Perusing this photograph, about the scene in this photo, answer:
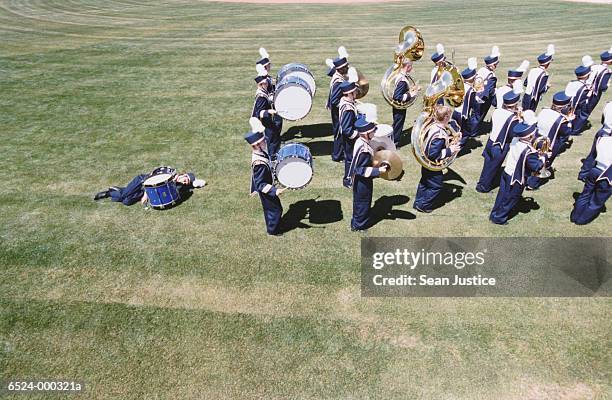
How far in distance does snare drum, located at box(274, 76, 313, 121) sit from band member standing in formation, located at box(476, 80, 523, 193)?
434 cm

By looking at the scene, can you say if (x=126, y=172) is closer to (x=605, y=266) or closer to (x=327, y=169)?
(x=327, y=169)

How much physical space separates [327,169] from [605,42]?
20.7m

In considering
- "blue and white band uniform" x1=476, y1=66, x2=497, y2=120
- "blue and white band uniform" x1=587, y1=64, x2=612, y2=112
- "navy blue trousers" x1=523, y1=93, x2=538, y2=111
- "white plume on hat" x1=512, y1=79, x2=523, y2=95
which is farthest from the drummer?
"blue and white band uniform" x1=587, y1=64, x2=612, y2=112

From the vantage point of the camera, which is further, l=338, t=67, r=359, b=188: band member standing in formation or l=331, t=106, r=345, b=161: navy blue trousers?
l=331, t=106, r=345, b=161: navy blue trousers

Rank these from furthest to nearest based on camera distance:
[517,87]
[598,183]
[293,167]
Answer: [517,87] < [598,183] < [293,167]

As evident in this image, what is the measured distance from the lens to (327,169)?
35.7 ft

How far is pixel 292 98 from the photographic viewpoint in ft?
32.7

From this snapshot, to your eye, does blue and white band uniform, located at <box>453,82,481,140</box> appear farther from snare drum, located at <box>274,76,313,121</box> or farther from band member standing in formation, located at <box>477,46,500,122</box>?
snare drum, located at <box>274,76,313,121</box>

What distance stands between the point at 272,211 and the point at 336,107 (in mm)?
4157

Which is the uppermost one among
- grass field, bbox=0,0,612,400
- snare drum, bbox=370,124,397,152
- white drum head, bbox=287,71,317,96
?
white drum head, bbox=287,71,317,96

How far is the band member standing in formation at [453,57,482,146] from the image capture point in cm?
1069

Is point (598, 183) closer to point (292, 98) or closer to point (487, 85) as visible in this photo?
point (487, 85)

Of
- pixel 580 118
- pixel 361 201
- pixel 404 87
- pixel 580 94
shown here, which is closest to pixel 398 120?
pixel 404 87

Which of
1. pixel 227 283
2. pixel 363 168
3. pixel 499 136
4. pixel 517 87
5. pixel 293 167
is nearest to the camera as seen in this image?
pixel 227 283
